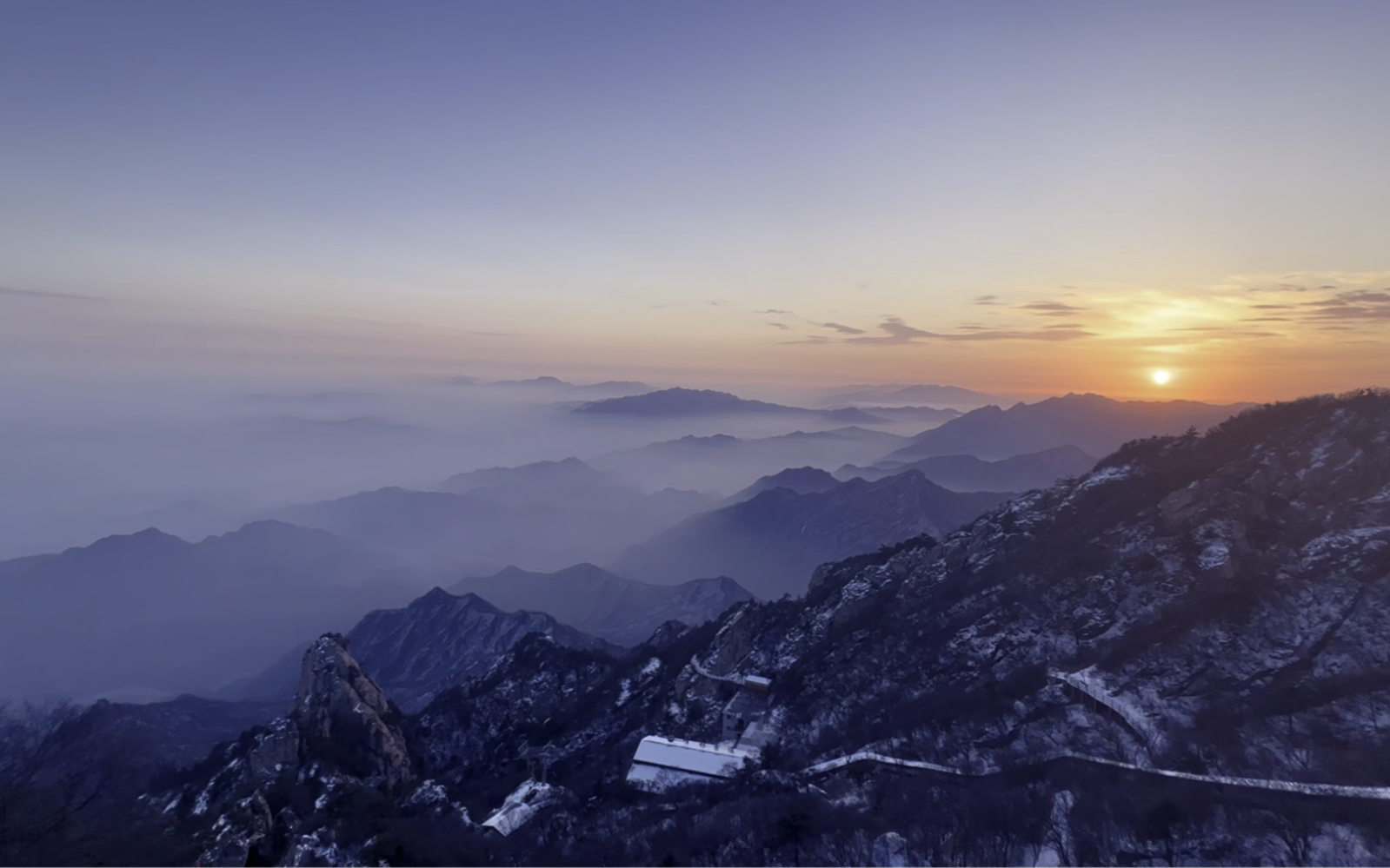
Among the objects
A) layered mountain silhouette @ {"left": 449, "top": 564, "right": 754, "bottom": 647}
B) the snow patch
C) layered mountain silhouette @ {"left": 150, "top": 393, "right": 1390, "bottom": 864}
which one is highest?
layered mountain silhouette @ {"left": 150, "top": 393, "right": 1390, "bottom": 864}

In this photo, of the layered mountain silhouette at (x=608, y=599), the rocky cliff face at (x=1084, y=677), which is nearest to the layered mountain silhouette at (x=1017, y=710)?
the rocky cliff face at (x=1084, y=677)

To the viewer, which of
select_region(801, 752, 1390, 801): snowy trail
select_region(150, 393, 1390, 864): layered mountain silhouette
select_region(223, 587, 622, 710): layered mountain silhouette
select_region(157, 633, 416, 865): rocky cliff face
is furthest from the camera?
select_region(223, 587, 622, 710): layered mountain silhouette

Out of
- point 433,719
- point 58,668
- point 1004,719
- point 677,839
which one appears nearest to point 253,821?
point 677,839

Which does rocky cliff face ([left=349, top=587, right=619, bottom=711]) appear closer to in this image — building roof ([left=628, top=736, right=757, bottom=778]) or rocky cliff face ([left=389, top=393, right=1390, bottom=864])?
rocky cliff face ([left=389, top=393, right=1390, bottom=864])

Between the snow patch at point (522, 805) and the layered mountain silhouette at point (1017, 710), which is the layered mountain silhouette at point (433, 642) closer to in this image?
the layered mountain silhouette at point (1017, 710)

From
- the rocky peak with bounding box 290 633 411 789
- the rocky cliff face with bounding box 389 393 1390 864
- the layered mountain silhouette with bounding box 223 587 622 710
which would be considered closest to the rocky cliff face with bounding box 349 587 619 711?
the layered mountain silhouette with bounding box 223 587 622 710

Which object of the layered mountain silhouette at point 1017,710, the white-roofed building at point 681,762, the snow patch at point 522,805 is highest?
the layered mountain silhouette at point 1017,710

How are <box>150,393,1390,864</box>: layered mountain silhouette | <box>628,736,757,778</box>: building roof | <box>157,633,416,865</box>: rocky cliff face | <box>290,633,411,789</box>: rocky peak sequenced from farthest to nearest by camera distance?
<box>290,633,411,789</box>: rocky peak → <box>628,736,757,778</box>: building roof → <box>157,633,416,865</box>: rocky cliff face → <box>150,393,1390,864</box>: layered mountain silhouette

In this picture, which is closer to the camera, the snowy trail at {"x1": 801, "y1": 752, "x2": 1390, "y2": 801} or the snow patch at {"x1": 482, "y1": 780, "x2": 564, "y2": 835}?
the snowy trail at {"x1": 801, "y1": 752, "x2": 1390, "y2": 801}
